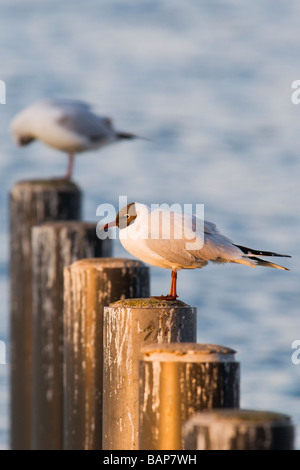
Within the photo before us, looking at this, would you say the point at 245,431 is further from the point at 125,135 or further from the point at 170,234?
the point at 125,135

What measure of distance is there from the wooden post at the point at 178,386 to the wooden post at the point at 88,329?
140 cm

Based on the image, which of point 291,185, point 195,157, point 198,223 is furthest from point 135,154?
point 198,223

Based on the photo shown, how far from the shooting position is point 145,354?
3.58 meters

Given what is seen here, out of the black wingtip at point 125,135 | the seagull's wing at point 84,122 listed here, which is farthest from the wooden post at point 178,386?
the black wingtip at point 125,135

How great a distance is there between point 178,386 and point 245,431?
55cm

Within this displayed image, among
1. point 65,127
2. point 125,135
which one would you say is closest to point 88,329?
point 65,127

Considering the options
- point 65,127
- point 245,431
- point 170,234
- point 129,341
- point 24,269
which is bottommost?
point 245,431

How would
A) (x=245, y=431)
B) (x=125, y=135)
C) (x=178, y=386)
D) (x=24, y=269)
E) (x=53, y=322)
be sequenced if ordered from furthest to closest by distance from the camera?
(x=125, y=135) → (x=24, y=269) → (x=53, y=322) → (x=178, y=386) → (x=245, y=431)

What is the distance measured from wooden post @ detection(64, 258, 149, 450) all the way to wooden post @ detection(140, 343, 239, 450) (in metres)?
1.40

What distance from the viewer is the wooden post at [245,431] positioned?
296 cm

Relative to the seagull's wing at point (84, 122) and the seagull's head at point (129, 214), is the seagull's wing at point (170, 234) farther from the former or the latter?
the seagull's wing at point (84, 122)

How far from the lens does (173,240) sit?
5000 millimetres

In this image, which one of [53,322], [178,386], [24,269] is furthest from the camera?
[24,269]
